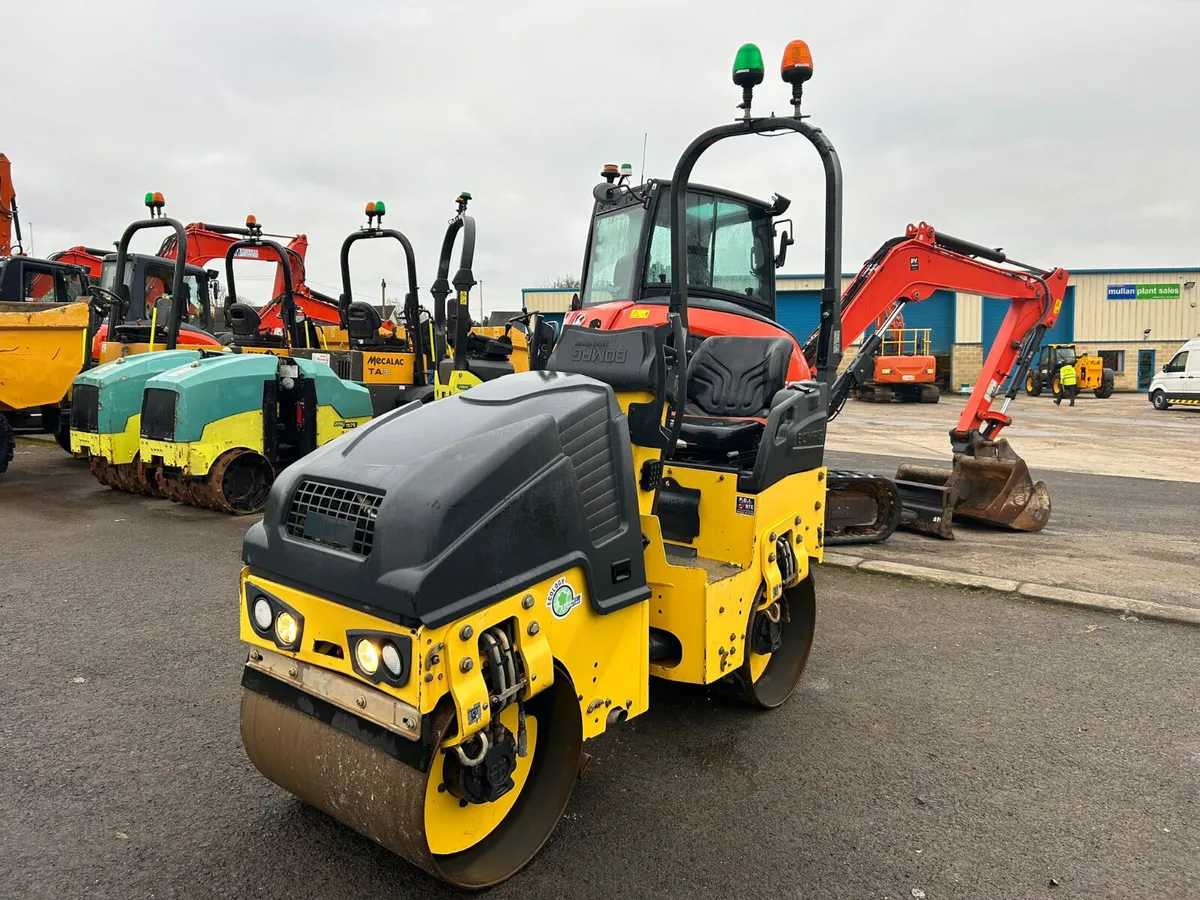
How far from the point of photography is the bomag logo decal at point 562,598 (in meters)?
2.39

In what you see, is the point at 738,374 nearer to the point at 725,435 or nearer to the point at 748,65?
the point at 725,435

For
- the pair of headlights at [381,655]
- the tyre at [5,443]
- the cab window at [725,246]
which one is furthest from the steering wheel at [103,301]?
the pair of headlights at [381,655]

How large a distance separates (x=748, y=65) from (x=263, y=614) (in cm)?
279

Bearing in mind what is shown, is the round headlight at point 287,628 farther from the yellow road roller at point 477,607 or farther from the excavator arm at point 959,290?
the excavator arm at point 959,290

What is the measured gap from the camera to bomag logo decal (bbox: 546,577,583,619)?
239 cm

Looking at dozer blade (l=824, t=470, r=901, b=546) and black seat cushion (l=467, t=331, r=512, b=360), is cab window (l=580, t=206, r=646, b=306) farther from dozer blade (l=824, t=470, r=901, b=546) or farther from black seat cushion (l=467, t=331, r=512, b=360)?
black seat cushion (l=467, t=331, r=512, b=360)

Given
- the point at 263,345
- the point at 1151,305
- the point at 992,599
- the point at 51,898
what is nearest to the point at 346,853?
the point at 51,898

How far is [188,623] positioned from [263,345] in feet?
20.1

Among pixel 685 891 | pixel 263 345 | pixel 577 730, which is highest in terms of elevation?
pixel 263 345

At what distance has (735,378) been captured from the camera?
4383 mm

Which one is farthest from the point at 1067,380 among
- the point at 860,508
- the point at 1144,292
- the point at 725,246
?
the point at 725,246

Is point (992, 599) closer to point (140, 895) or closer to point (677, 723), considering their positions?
point (677, 723)

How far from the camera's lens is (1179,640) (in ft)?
15.5

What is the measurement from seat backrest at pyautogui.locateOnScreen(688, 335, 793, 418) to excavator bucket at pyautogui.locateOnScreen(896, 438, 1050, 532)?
426cm
